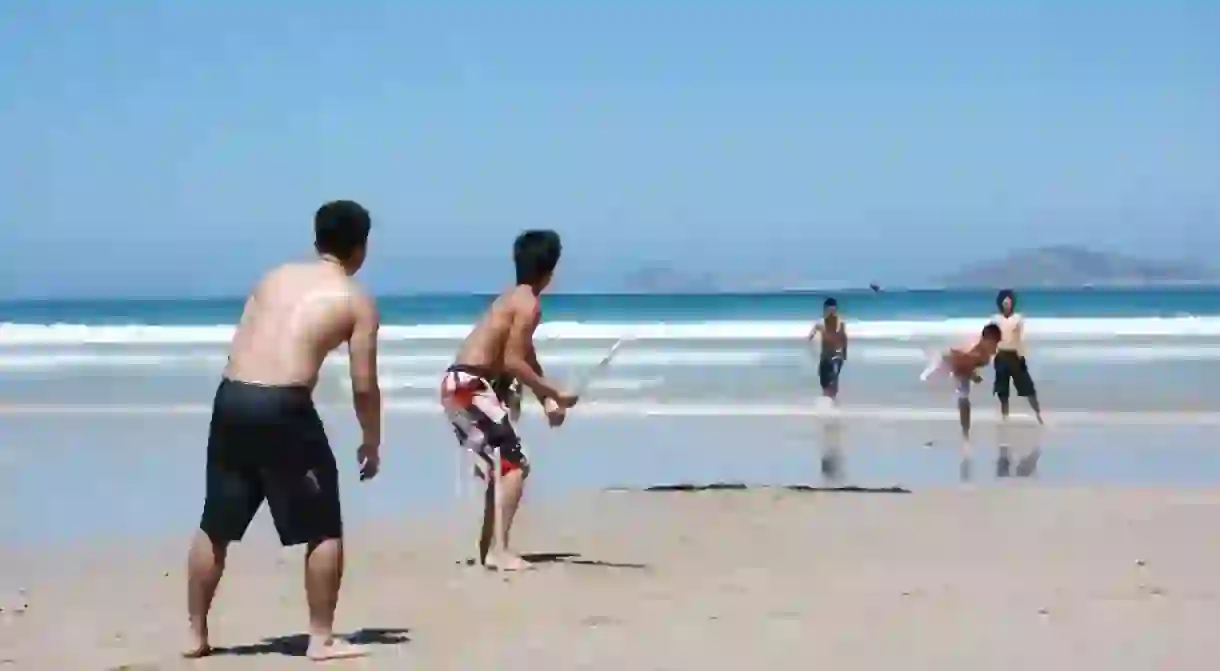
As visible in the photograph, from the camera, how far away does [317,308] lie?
4.60 metres

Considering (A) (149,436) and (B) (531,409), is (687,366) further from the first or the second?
(A) (149,436)

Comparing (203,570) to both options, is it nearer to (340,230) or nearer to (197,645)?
(197,645)

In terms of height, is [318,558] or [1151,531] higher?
[318,558]

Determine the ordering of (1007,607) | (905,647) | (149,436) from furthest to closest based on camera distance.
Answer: (149,436) < (1007,607) < (905,647)

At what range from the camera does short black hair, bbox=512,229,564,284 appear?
6.52 meters

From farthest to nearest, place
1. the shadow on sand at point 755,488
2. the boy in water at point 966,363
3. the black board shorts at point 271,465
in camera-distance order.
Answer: the boy in water at point 966,363, the shadow on sand at point 755,488, the black board shorts at point 271,465

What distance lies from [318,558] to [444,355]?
2588 cm

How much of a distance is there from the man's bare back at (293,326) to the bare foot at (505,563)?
2287 millimetres

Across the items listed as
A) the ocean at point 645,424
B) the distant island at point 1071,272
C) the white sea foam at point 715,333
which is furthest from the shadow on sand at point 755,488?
the distant island at point 1071,272

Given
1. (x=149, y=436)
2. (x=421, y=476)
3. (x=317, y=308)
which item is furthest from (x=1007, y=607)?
(x=149, y=436)

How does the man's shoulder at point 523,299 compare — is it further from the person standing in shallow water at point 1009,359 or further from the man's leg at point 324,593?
the person standing in shallow water at point 1009,359

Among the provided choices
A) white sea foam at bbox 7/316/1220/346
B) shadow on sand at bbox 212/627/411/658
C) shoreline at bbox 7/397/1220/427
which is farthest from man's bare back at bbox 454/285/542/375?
white sea foam at bbox 7/316/1220/346

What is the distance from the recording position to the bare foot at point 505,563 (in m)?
6.69

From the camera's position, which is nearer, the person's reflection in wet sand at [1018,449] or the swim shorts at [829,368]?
the person's reflection in wet sand at [1018,449]
